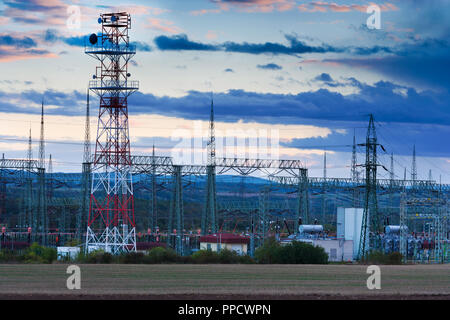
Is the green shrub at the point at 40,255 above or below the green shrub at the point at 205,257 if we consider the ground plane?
below

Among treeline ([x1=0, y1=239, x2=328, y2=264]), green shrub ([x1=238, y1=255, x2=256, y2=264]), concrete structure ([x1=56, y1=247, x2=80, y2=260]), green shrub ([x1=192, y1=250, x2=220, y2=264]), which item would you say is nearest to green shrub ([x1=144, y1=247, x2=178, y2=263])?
treeline ([x1=0, y1=239, x2=328, y2=264])

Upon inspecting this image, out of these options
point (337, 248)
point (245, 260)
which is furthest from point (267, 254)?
point (337, 248)

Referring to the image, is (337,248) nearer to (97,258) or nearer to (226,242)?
(226,242)

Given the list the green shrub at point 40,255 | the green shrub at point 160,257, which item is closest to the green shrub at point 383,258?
the green shrub at point 160,257

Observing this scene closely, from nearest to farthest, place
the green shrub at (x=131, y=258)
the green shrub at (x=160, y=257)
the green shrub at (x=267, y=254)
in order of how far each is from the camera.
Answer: the green shrub at (x=131, y=258), the green shrub at (x=160, y=257), the green shrub at (x=267, y=254)

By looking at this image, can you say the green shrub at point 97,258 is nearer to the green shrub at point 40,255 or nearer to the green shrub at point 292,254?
the green shrub at point 40,255

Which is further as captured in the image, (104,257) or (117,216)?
(117,216)

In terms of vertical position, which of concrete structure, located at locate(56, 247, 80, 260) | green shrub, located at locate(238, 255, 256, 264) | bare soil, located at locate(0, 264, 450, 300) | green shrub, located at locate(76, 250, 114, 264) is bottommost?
concrete structure, located at locate(56, 247, 80, 260)

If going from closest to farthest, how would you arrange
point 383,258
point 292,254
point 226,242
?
point 292,254
point 383,258
point 226,242

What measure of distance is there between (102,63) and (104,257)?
704 inches

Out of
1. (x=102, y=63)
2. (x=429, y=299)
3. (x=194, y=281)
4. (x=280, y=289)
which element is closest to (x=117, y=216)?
(x=102, y=63)

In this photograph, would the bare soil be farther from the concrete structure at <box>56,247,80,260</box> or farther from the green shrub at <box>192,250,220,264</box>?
the concrete structure at <box>56,247,80,260</box>

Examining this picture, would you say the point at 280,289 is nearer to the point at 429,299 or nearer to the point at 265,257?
the point at 429,299
